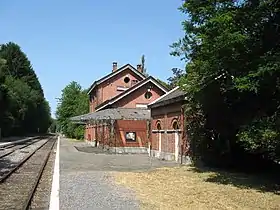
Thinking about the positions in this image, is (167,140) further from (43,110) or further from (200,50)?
(43,110)

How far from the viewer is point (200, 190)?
43.9 feet

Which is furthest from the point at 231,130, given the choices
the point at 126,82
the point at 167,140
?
the point at 126,82

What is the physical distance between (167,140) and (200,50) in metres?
12.2

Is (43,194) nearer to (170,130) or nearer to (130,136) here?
(170,130)

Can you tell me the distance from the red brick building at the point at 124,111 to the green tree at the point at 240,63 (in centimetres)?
1909

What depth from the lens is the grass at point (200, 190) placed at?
11.0 metres

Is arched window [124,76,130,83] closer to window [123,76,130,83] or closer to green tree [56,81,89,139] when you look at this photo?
window [123,76,130,83]

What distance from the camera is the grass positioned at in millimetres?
10962

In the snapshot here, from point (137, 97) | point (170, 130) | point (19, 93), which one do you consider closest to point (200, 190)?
point (170, 130)

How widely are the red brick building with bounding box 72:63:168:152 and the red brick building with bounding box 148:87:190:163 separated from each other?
570cm

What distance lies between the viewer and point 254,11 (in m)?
13.7

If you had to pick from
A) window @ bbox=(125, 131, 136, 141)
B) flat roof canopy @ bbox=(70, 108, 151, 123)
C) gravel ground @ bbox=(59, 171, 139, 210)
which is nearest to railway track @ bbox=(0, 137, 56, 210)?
gravel ground @ bbox=(59, 171, 139, 210)

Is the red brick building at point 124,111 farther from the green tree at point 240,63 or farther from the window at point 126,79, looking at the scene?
the green tree at point 240,63

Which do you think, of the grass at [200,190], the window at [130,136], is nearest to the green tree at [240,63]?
the grass at [200,190]
